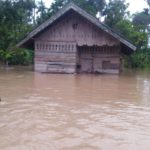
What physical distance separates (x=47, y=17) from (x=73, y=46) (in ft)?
37.4

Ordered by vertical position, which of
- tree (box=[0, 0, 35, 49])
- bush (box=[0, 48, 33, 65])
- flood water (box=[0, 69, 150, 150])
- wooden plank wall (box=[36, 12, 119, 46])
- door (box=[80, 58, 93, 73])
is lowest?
flood water (box=[0, 69, 150, 150])

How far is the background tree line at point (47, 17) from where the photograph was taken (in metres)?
25.6

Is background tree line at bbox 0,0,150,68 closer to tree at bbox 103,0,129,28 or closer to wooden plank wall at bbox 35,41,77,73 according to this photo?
tree at bbox 103,0,129,28

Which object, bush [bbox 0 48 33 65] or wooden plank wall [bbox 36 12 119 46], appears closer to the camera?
wooden plank wall [bbox 36 12 119 46]

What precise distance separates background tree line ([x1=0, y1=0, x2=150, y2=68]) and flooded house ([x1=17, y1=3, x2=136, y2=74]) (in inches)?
246

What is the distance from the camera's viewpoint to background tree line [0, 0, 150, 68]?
25641mm

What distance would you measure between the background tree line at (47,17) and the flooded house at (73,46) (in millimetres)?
6260

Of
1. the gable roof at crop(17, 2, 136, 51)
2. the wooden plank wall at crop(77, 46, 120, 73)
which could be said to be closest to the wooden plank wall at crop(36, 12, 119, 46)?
the gable roof at crop(17, 2, 136, 51)

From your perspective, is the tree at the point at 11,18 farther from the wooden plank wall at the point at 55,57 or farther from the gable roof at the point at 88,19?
the gable roof at the point at 88,19

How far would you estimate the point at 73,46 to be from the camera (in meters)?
19.2

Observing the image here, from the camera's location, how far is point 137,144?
517 centimetres

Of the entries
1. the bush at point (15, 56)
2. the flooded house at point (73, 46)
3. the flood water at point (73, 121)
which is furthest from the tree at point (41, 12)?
the flood water at point (73, 121)

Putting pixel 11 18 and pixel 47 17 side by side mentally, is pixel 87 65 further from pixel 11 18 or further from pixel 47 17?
pixel 47 17

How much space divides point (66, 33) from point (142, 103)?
10884 mm
